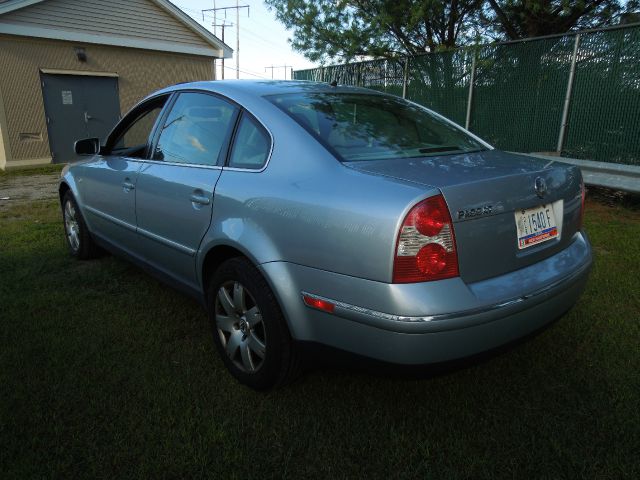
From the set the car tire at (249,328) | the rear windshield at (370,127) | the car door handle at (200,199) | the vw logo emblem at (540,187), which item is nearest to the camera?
the vw logo emblem at (540,187)

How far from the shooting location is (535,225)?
219 cm

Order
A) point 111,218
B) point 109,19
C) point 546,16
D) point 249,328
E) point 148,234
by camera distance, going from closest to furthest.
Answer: point 249,328 < point 148,234 < point 111,218 < point 546,16 < point 109,19

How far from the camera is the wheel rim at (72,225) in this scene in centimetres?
460

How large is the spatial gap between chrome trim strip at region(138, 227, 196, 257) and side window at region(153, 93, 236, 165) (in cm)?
49

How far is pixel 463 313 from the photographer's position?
188 centimetres

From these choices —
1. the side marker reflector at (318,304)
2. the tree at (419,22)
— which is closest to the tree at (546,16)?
the tree at (419,22)

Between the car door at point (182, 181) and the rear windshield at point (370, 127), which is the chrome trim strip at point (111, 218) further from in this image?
the rear windshield at point (370, 127)

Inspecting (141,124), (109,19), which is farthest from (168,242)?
(109,19)

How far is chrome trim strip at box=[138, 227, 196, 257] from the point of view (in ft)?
9.25

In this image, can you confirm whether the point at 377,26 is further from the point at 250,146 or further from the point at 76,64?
the point at 250,146

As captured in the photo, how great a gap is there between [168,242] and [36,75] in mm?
10920

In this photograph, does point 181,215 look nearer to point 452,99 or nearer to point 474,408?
point 474,408

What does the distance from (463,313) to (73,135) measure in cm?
1274

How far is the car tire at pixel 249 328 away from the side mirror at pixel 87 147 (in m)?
2.25
